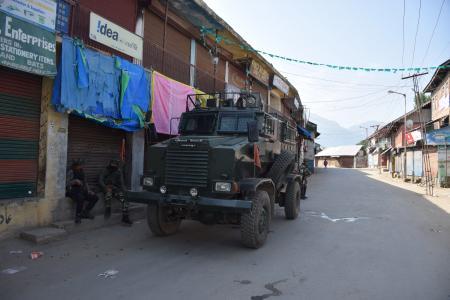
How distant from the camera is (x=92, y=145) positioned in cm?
884

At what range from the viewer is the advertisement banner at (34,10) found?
6250 mm

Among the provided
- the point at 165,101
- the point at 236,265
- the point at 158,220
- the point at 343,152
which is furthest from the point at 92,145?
the point at 343,152

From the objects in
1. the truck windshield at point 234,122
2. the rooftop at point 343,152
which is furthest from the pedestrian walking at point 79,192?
the rooftop at point 343,152

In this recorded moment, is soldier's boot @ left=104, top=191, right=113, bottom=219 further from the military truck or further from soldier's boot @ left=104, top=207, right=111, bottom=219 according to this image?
the military truck

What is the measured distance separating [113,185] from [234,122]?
3.33 meters

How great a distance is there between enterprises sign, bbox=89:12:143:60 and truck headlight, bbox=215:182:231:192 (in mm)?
5183

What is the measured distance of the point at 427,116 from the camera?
32.3m

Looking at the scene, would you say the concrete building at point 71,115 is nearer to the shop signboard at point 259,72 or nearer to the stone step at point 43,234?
the stone step at point 43,234

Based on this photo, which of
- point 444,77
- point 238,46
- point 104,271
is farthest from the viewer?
point 444,77

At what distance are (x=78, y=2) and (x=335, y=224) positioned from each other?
27.4ft

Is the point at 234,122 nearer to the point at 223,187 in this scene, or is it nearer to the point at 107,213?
the point at 223,187

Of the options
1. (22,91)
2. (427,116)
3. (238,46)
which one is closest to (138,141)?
(22,91)

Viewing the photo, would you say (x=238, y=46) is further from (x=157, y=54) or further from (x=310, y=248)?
(x=310, y=248)

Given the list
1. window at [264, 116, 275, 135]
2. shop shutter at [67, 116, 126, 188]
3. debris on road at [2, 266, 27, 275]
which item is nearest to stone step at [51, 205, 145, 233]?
shop shutter at [67, 116, 126, 188]
